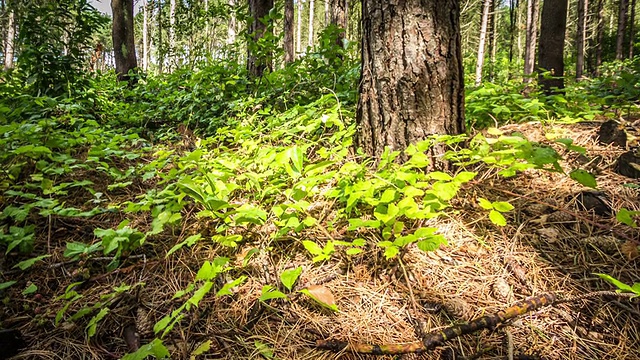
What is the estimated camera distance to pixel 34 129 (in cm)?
251

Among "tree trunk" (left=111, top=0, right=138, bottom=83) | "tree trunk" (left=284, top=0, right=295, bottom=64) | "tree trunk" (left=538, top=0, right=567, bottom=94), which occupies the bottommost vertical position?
"tree trunk" (left=538, top=0, right=567, bottom=94)

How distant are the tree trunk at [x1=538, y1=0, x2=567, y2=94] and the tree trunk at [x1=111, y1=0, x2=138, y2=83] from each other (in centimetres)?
723

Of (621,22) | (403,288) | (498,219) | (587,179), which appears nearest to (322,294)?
(403,288)

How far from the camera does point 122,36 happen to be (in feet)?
20.8

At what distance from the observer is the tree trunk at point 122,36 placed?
628cm

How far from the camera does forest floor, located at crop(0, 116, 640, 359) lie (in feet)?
3.75

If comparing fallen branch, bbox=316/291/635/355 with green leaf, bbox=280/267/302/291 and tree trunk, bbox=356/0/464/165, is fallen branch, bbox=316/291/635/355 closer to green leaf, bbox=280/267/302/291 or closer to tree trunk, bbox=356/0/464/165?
green leaf, bbox=280/267/302/291

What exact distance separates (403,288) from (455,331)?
0.27 meters

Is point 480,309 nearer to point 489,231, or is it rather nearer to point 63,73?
point 489,231

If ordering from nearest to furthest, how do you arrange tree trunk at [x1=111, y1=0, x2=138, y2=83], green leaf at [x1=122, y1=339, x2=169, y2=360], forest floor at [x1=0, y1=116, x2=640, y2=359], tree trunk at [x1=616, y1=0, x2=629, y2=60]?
1. green leaf at [x1=122, y1=339, x2=169, y2=360]
2. forest floor at [x1=0, y1=116, x2=640, y2=359]
3. tree trunk at [x1=111, y1=0, x2=138, y2=83]
4. tree trunk at [x1=616, y1=0, x2=629, y2=60]

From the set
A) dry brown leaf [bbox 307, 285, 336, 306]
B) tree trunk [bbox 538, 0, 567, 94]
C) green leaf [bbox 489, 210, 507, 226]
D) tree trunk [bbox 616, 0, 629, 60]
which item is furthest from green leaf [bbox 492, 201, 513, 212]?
tree trunk [bbox 616, 0, 629, 60]

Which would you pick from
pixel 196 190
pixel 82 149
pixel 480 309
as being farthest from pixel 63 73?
pixel 480 309

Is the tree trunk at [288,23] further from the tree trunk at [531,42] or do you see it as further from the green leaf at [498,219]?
the tree trunk at [531,42]

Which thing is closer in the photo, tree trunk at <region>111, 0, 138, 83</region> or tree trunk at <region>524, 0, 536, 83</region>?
tree trunk at <region>111, 0, 138, 83</region>
